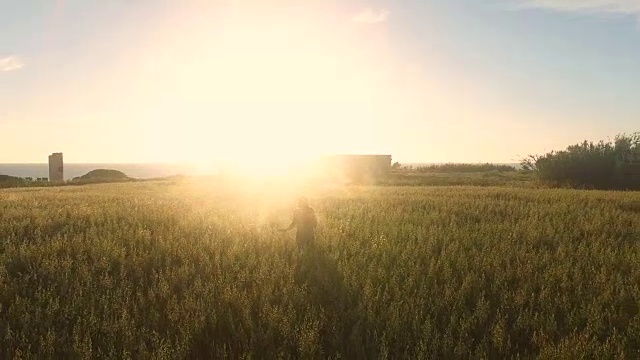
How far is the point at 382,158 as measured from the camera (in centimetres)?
4672

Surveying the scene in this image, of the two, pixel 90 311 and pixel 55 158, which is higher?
pixel 55 158

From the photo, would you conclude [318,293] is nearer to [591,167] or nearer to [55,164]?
[591,167]

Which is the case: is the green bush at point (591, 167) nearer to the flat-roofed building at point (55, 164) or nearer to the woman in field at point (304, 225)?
the woman in field at point (304, 225)

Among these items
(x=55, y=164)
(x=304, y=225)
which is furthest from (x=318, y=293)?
(x=55, y=164)

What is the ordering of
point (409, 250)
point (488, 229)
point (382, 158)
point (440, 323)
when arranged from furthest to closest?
point (382, 158)
point (488, 229)
point (409, 250)
point (440, 323)

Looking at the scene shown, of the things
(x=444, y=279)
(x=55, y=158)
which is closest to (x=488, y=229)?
(x=444, y=279)

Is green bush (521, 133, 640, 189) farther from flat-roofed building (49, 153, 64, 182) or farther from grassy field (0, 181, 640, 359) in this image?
flat-roofed building (49, 153, 64, 182)

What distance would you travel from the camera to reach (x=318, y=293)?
6.14m

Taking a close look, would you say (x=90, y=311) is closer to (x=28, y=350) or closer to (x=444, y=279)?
(x=28, y=350)

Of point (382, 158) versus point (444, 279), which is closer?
point (444, 279)

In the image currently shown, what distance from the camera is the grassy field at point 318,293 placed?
484 centimetres

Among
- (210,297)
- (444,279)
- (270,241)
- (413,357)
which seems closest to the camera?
(413,357)

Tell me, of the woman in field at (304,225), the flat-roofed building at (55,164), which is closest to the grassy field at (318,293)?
the woman in field at (304,225)

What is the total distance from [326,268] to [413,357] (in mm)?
2861
